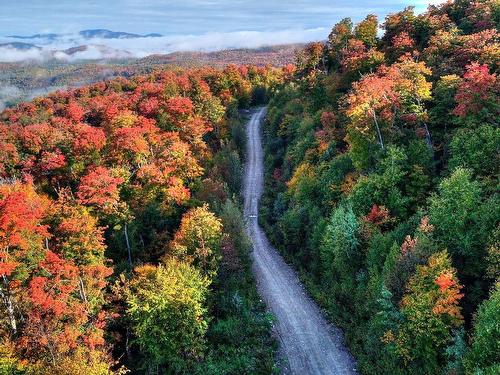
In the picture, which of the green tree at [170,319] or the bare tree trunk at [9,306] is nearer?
the green tree at [170,319]

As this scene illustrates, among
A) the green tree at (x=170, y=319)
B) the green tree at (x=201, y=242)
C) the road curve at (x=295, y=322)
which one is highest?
the green tree at (x=201, y=242)

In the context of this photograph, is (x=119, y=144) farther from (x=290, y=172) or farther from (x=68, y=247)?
(x=290, y=172)

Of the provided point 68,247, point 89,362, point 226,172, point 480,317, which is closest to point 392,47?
point 226,172

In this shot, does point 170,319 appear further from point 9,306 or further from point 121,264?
point 121,264

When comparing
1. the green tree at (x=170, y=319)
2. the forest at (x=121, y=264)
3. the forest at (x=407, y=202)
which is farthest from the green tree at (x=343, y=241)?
the green tree at (x=170, y=319)

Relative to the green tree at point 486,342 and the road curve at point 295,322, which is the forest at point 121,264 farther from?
the green tree at point 486,342

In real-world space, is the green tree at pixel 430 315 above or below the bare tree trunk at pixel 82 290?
above

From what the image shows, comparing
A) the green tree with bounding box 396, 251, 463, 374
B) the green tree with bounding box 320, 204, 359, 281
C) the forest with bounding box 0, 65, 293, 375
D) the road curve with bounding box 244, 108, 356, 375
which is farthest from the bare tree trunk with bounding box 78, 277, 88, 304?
the green tree with bounding box 396, 251, 463, 374
